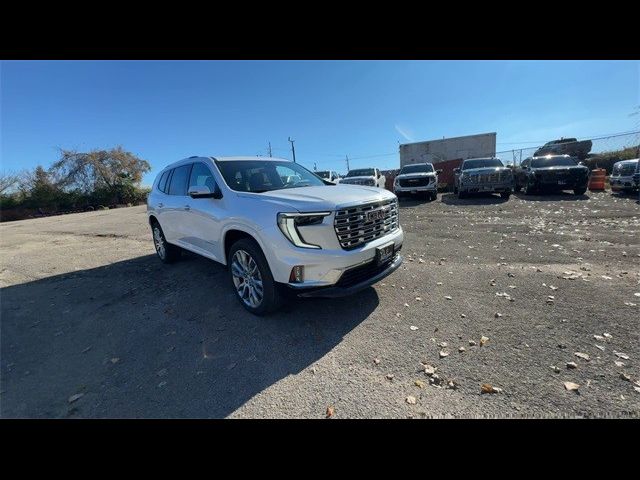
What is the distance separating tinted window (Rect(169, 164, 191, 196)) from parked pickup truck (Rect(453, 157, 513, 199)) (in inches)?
461

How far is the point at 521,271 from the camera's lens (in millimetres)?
4426

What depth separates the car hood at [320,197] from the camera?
9.73ft

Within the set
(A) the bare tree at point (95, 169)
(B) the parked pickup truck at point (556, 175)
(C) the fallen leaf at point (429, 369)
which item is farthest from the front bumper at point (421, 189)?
(A) the bare tree at point (95, 169)

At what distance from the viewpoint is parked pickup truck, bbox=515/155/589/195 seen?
1147cm

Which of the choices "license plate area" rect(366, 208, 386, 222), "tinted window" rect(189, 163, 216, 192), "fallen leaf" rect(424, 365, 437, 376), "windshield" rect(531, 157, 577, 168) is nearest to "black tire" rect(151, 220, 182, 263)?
"tinted window" rect(189, 163, 216, 192)

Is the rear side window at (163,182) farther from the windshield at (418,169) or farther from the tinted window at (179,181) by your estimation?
the windshield at (418,169)

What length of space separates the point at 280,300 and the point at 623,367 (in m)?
3.06

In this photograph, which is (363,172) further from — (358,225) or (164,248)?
(358,225)

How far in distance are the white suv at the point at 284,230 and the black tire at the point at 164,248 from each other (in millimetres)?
1431

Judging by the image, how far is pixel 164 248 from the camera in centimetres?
586

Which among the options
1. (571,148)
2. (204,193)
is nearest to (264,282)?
(204,193)

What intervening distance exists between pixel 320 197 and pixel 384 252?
0.97m
